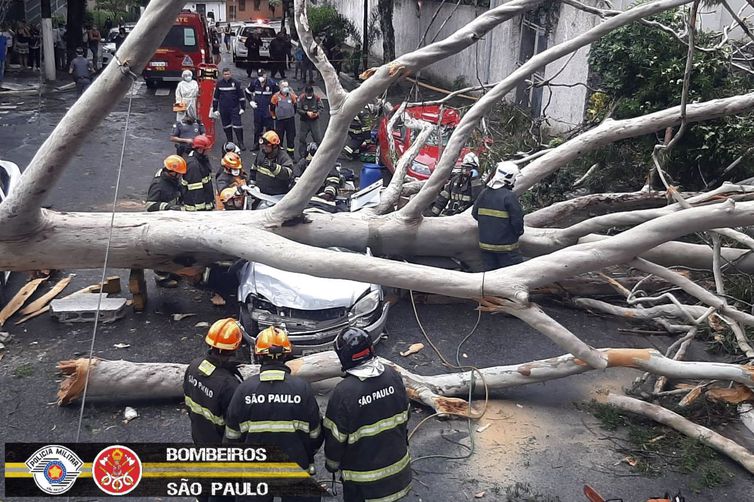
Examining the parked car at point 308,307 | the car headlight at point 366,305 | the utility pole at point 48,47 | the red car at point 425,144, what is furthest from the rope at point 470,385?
the utility pole at point 48,47

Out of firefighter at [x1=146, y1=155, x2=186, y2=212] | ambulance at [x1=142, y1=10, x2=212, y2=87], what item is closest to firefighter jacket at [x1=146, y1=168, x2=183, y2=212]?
firefighter at [x1=146, y1=155, x2=186, y2=212]

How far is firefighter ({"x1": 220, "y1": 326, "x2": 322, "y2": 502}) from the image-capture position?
4191mm

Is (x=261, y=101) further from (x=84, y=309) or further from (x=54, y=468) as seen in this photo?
(x=54, y=468)

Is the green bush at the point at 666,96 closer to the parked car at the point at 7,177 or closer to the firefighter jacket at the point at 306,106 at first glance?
the firefighter jacket at the point at 306,106

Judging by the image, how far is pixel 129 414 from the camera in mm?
6035

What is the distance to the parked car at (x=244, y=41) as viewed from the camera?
89.0ft

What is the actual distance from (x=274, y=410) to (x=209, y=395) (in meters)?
0.52

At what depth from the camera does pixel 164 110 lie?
63.2 feet

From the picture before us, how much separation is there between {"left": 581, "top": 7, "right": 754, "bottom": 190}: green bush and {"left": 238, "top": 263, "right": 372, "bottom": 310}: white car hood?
4838 millimetres

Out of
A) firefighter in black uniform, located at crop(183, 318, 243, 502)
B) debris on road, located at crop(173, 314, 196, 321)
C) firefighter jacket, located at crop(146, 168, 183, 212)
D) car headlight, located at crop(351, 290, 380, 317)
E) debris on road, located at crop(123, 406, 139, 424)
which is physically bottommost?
debris on road, located at crop(123, 406, 139, 424)

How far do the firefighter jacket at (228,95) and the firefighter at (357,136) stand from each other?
2.36 m

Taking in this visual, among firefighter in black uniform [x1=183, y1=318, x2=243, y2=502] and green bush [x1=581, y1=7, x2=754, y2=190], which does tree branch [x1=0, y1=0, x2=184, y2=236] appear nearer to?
firefighter in black uniform [x1=183, y1=318, x2=243, y2=502]

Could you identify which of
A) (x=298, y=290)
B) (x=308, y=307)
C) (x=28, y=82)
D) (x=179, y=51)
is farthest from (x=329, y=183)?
(x=28, y=82)

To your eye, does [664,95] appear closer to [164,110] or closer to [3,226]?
[3,226]
